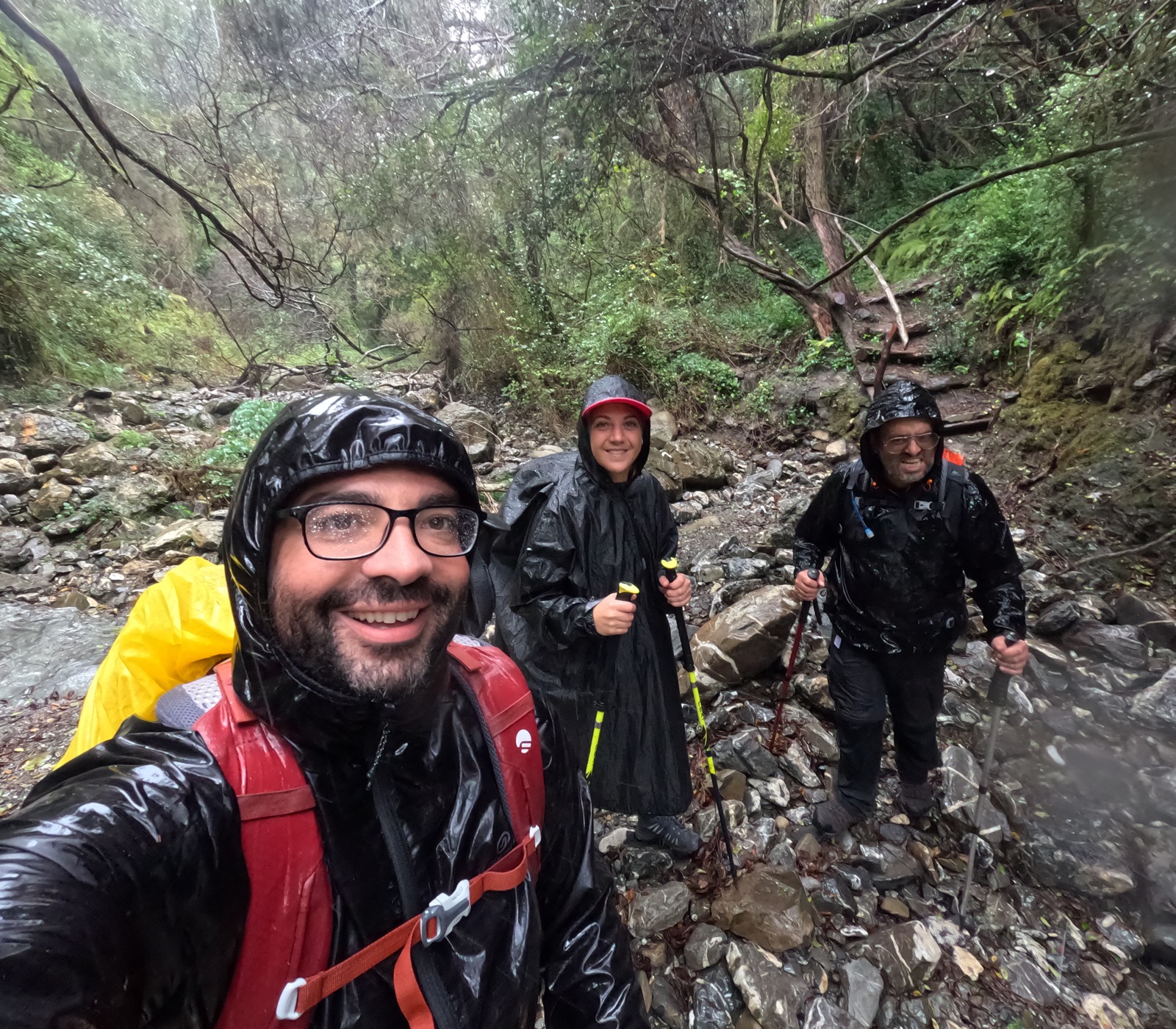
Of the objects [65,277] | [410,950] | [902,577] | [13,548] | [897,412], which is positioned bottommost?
[410,950]

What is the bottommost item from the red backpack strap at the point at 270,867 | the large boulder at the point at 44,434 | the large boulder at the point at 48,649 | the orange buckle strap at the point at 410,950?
the large boulder at the point at 48,649

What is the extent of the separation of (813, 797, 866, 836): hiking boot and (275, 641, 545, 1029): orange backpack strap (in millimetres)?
2296

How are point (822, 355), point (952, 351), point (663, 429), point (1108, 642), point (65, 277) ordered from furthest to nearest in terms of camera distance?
point (65, 277), point (822, 355), point (663, 429), point (952, 351), point (1108, 642)

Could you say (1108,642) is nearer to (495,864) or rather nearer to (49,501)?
(495,864)

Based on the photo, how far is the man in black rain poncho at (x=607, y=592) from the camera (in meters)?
2.37

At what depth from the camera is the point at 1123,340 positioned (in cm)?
493

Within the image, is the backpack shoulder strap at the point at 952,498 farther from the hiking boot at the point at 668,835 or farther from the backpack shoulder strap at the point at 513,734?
the backpack shoulder strap at the point at 513,734

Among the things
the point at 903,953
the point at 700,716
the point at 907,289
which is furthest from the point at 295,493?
the point at 907,289

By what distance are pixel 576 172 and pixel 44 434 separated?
8413mm

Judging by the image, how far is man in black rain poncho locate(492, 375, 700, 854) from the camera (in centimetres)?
237

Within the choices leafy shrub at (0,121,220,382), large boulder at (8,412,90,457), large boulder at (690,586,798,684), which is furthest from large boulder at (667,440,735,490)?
leafy shrub at (0,121,220,382)

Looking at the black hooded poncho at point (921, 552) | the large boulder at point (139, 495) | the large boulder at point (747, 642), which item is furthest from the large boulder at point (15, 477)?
the black hooded poncho at point (921, 552)

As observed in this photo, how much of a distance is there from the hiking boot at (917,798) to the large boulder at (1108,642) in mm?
1935

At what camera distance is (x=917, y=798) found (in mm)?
2920
